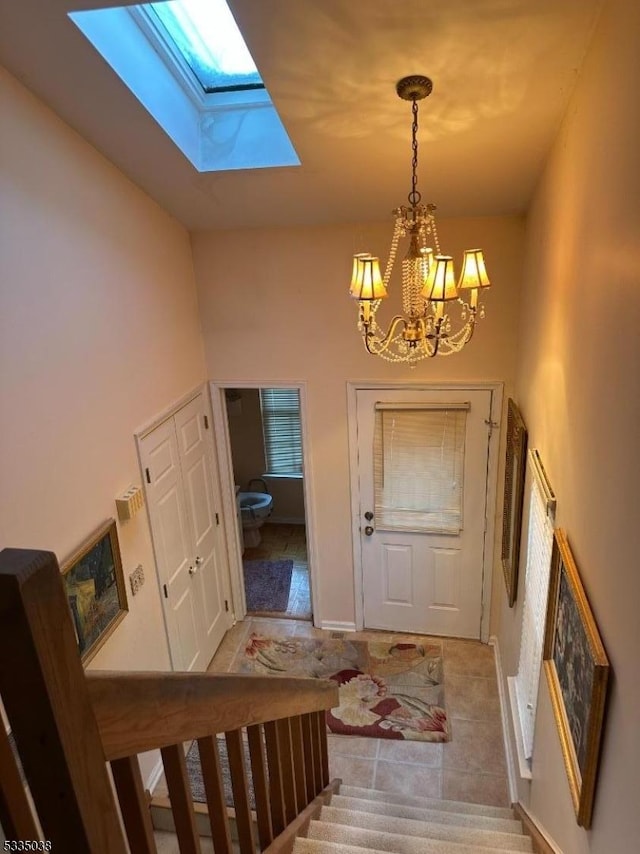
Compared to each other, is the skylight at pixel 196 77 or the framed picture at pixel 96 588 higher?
the skylight at pixel 196 77

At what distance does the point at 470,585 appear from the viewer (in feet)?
14.2

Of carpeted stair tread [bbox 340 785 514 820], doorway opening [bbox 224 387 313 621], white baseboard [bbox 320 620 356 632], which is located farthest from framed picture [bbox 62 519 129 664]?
doorway opening [bbox 224 387 313 621]

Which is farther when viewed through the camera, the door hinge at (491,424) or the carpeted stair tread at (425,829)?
the door hinge at (491,424)

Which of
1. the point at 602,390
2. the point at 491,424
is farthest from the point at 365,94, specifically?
the point at 491,424

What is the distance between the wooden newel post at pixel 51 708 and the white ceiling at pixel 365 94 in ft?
6.44

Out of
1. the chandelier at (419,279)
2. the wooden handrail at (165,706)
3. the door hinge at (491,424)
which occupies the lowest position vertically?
the door hinge at (491,424)

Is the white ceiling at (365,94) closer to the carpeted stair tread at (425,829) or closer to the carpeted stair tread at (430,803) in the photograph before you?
the carpeted stair tread at (425,829)

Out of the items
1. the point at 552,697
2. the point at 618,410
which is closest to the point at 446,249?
the point at 618,410

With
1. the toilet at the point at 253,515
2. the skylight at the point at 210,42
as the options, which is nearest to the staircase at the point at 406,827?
the skylight at the point at 210,42

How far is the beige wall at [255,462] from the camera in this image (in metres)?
6.43

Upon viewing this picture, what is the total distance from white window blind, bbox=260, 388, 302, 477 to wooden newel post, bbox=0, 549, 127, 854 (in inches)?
220

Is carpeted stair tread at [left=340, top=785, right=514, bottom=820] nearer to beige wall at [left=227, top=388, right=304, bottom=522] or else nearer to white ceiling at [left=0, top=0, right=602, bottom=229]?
white ceiling at [left=0, top=0, right=602, bottom=229]

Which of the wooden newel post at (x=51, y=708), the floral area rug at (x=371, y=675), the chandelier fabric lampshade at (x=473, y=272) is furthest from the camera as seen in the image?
the floral area rug at (x=371, y=675)

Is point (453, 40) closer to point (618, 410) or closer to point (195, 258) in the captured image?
point (618, 410)
